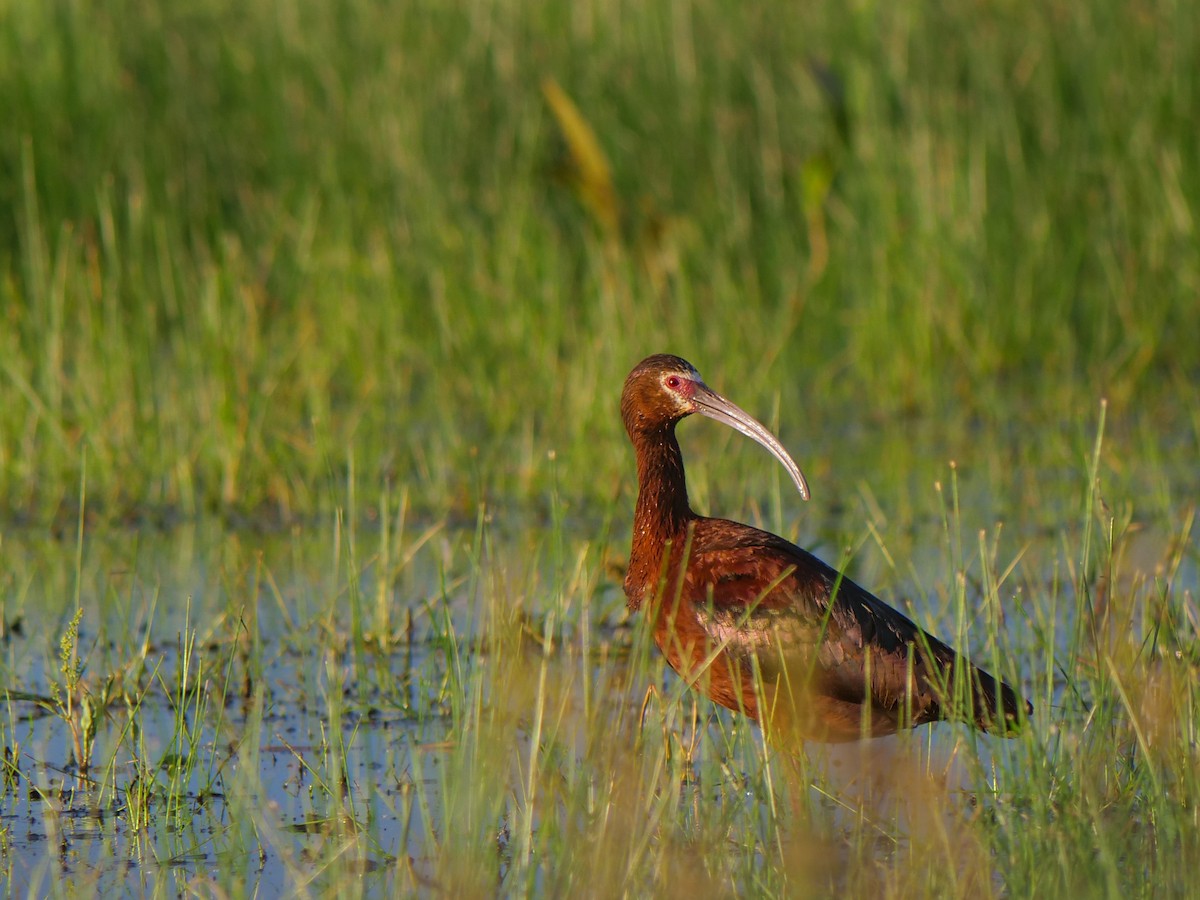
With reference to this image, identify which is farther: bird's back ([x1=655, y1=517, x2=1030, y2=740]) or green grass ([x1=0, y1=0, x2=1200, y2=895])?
bird's back ([x1=655, y1=517, x2=1030, y2=740])

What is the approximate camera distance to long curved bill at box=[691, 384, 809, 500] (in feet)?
17.4

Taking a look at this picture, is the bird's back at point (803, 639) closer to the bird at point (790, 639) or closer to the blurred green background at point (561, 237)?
the bird at point (790, 639)

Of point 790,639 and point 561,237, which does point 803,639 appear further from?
point 561,237

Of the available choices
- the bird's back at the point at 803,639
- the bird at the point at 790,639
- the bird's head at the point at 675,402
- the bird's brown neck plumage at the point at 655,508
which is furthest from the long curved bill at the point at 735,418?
the bird's back at the point at 803,639

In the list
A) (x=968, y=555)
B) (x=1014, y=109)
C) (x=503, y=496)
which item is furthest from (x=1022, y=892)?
(x=1014, y=109)

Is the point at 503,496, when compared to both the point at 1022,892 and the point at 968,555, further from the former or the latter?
the point at 1022,892

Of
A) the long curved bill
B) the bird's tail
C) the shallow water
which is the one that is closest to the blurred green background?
the shallow water

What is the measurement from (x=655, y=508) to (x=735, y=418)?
0.34 meters

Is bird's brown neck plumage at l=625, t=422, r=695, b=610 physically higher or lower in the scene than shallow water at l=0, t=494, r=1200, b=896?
higher

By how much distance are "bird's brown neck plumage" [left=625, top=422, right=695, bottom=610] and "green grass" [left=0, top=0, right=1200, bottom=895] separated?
0.61ft

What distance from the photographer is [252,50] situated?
35.4ft

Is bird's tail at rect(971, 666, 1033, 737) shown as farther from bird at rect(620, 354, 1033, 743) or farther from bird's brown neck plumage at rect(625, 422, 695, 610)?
bird's brown neck plumage at rect(625, 422, 695, 610)

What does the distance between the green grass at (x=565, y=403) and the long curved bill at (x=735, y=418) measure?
0.49 metres

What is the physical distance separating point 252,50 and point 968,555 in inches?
227
